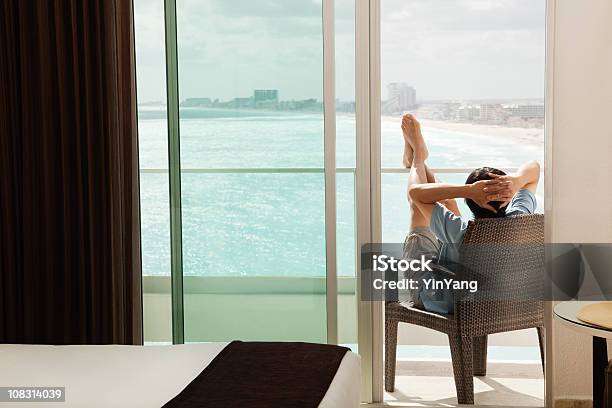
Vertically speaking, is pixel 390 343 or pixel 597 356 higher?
pixel 597 356

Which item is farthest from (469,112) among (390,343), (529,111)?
(390,343)

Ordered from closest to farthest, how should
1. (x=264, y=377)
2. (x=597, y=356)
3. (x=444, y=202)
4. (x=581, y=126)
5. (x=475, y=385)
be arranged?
(x=264, y=377) → (x=597, y=356) → (x=581, y=126) → (x=444, y=202) → (x=475, y=385)

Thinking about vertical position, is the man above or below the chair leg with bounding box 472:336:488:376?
above

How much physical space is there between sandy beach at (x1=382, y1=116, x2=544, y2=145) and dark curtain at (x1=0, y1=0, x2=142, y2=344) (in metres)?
1.33

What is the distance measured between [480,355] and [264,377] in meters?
2.09

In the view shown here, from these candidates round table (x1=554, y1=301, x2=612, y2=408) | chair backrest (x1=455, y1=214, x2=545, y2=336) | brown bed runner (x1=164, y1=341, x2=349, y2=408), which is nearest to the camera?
brown bed runner (x1=164, y1=341, x2=349, y2=408)

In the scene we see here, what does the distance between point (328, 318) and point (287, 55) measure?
4.13ft

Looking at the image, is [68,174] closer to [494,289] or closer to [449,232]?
[449,232]

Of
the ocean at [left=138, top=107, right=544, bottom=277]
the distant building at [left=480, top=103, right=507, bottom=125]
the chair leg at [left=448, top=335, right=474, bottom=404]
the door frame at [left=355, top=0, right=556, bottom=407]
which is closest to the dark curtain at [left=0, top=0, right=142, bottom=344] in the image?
the ocean at [left=138, top=107, right=544, bottom=277]

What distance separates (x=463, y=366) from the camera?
4055 millimetres

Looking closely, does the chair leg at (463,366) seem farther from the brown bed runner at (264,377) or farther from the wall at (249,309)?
the brown bed runner at (264,377)

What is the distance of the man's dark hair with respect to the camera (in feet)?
13.4

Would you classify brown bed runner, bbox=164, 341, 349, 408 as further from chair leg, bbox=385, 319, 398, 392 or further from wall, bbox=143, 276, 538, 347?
chair leg, bbox=385, 319, 398, 392

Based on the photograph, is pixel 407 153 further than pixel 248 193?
Yes
